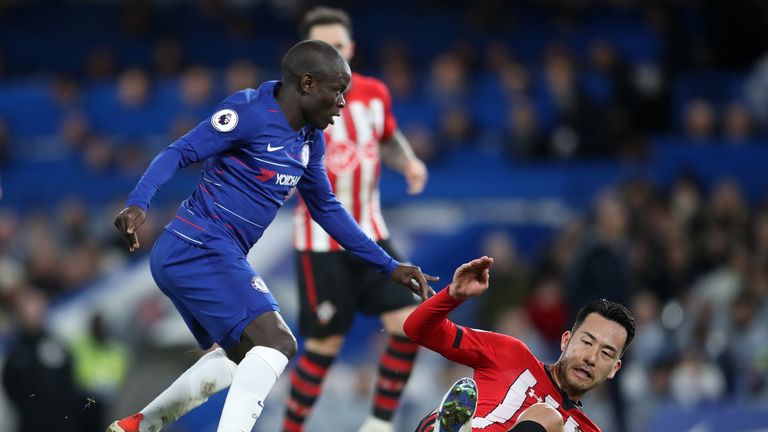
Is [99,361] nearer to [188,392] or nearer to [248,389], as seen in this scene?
[188,392]

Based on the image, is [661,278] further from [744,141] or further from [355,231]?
[355,231]

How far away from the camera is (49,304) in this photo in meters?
13.0

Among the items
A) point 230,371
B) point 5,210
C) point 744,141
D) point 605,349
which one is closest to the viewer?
point 605,349

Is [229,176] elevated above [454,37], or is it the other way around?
[454,37]

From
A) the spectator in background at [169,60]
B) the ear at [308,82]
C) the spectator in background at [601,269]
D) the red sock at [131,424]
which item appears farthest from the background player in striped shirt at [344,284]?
the spectator in background at [169,60]

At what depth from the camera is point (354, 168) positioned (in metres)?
7.16

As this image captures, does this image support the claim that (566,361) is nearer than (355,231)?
Yes

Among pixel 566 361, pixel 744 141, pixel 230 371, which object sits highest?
pixel 744 141

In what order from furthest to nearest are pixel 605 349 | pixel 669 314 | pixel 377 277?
pixel 669 314, pixel 377 277, pixel 605 349

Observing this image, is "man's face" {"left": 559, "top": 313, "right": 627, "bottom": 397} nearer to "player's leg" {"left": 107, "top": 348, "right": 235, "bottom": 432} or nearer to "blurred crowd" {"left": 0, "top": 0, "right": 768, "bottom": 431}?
"player's leg" {"left": 107, "top": 348, "right": 235, "bottom": 432}

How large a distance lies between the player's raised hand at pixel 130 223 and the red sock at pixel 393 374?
253 centimetres

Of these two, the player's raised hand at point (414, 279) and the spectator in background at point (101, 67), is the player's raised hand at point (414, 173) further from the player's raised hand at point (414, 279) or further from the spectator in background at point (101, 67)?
the spectator in background at point (101, 67)

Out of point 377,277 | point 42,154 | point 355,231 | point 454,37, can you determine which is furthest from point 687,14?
point 355,231

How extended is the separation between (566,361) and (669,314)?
19.8 feet
